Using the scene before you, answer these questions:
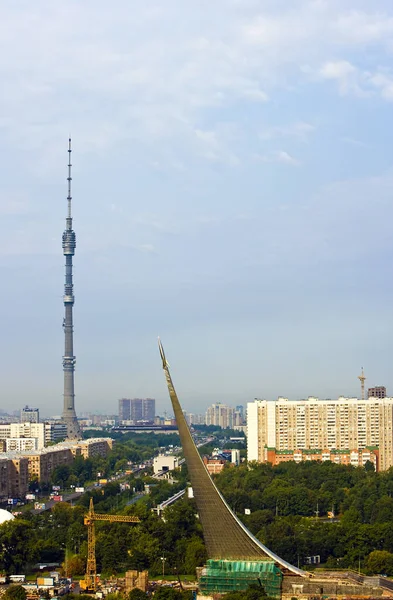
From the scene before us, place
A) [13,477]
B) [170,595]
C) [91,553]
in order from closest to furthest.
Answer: [170,595] < [91,553] < [13,477]

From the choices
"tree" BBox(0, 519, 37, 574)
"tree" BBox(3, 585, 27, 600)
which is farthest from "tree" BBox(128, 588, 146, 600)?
"tree" BBox(0, 519, 37, 574)

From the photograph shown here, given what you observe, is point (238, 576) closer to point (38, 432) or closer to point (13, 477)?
point (13, 477)

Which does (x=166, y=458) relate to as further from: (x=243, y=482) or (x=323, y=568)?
(x=323, y=568)

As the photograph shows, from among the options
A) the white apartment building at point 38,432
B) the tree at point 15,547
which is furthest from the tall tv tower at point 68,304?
the tree at point 15,547

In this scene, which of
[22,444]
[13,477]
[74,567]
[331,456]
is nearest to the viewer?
[74,567]

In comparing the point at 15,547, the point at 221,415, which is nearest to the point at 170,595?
the point at 15,547

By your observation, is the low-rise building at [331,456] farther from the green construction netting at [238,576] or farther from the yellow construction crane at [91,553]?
the green construction netting at [238,576]
